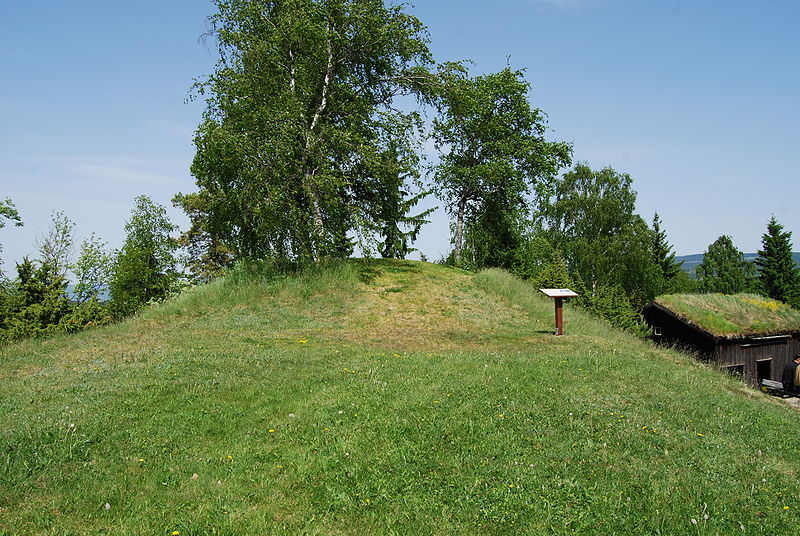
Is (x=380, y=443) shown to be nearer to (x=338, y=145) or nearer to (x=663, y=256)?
(x=338, y=145)

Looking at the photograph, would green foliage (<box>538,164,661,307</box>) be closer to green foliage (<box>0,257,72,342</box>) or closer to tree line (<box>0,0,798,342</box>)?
tree line (<box>0,0,798,342</box>)

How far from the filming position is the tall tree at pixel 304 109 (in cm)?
2492

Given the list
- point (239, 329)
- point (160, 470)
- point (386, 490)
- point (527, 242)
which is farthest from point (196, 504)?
point (527, 242)

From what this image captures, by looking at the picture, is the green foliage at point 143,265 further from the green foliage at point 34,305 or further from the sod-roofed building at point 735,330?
the sod-roofed building at point 735,330

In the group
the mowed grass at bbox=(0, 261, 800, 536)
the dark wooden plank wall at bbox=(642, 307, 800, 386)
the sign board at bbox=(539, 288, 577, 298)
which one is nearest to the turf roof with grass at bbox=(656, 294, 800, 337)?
the dark wooden plank wall at bbox=(642, 307, 800, 386)

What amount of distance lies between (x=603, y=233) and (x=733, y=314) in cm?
3569

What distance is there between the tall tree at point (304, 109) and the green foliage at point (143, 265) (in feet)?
47.7

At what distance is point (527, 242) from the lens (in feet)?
149

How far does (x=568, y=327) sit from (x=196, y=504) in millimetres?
18520

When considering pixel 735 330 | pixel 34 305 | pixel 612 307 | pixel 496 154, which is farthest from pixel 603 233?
pixel 34 305

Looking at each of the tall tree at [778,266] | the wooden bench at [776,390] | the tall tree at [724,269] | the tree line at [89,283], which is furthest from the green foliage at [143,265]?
the tall tree at [724,269]

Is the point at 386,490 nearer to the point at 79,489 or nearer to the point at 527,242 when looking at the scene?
Result: the point at 79,489

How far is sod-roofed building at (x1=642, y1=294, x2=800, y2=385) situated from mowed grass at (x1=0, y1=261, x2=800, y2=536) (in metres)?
9.82

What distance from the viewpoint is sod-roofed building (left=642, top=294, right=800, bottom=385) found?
25.2 m
